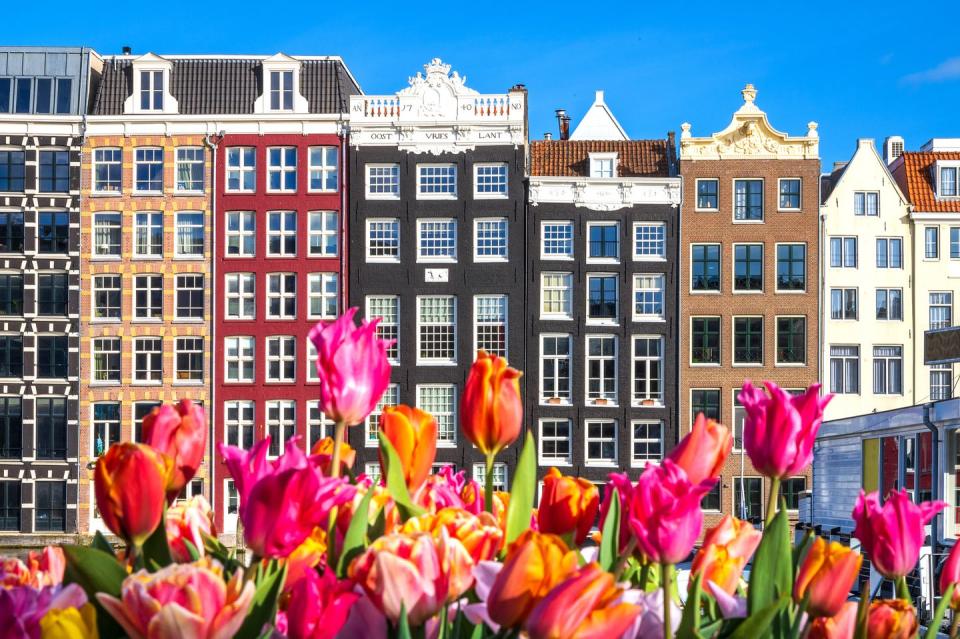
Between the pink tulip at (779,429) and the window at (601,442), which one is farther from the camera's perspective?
the window at (601,442)

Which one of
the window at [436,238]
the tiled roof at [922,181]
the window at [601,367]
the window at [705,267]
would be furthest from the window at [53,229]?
the tiled roof at [922,181]

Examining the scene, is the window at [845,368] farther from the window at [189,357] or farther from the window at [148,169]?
the window at [148,169]

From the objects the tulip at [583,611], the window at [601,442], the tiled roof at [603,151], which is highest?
the tiled roof at [603,151]

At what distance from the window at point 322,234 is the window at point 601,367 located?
6702mm

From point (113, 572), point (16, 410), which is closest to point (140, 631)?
point (113, 572)

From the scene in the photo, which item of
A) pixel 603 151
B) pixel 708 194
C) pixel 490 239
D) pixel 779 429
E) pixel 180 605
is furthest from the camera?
pixel 603 151

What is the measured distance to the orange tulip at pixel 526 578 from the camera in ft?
3.55

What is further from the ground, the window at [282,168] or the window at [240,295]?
the window at [282,168]

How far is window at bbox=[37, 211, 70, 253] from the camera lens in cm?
2923

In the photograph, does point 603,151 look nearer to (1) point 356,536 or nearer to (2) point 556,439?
(2) point 556,439

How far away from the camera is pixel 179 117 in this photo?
2927 centimetres

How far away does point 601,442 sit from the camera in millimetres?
28641

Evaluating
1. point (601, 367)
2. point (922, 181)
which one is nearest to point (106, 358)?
point (601, 367)

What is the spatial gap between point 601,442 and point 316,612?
27.8 meters
